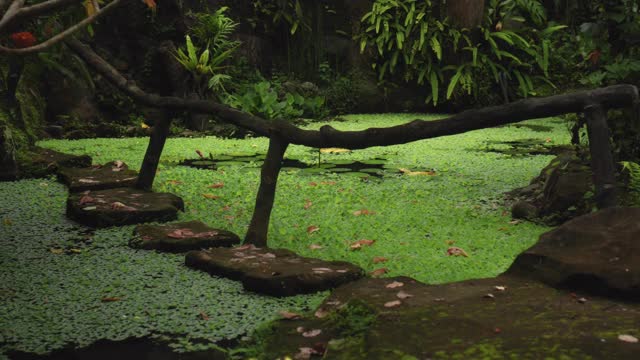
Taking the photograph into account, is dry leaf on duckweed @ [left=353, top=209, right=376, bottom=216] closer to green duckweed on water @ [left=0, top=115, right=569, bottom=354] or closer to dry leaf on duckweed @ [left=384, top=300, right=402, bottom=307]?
green duckweed on water @ [left=0, top=115, right=569, bottom=354]

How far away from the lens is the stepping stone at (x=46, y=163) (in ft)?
17.3

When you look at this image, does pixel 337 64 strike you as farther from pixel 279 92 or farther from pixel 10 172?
pixel 10 172

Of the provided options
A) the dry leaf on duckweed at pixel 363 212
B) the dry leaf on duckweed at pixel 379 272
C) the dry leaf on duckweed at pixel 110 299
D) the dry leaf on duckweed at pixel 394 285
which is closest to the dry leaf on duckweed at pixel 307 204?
the dry leaf on duckweed at pixel 363 212

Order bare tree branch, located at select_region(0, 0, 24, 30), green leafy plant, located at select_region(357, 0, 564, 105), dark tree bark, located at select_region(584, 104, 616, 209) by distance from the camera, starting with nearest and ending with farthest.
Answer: bare tree branch, located at select_region(0, 0, 24, 30)
dark tree bark, located at select_region(584, 104, 616, 209)
green leafy plant, located at select_region(357, 0, 564, 105)

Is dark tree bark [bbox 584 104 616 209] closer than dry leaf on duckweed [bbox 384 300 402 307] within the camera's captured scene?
No

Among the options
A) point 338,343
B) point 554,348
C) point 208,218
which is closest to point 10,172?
point 208,218

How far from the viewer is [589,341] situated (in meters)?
1.89

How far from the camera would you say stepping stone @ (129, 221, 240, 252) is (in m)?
3.41

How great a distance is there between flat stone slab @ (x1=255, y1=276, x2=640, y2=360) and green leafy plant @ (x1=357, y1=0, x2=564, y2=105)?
23.9ft

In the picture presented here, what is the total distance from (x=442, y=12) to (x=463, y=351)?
8458 millimetres

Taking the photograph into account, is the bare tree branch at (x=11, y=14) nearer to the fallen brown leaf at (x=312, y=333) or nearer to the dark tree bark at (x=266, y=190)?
the fallen brown leaf at (x=312, y=333)

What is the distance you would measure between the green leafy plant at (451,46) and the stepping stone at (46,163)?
5.17 m

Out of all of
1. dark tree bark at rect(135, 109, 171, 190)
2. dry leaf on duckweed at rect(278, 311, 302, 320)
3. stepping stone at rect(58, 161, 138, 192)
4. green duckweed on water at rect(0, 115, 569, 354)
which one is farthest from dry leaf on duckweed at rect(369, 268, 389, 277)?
stepping stone at rect(58, 161, 138, 192)

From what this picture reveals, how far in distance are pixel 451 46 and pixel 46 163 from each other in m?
5.99
